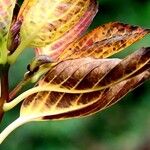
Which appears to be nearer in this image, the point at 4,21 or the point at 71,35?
the point at 4,21

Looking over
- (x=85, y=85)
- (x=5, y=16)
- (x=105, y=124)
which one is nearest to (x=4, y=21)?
(x=5, y=16)

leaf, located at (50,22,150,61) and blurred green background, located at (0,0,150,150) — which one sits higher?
leaf, located at (50,22,150,61)

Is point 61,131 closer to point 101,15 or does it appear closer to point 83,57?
point 101,15

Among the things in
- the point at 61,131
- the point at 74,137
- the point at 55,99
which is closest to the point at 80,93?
the point at 55,99

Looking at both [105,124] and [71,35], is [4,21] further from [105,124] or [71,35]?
[105,124]

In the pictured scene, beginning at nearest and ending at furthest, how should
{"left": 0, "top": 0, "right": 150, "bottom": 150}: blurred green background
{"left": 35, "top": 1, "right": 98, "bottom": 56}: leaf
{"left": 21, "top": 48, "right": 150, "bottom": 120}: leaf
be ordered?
{"left": 21, "top": 48, "right": 150, "bottom": 120}: leaf < {"left": 35, "top": 1, "right": 98, "bottom": 56}: leaf < {"left": 0, "top": 0, "right": 150, "bottom": 150}: blurred green background

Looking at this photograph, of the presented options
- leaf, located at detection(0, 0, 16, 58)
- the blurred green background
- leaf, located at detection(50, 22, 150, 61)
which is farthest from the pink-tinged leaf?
the blurred green background

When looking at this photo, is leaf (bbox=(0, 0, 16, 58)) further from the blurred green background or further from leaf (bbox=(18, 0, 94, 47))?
the blurred green background
